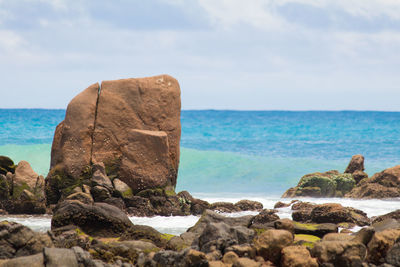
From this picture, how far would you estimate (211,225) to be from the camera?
8578mm

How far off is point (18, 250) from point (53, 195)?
24.7 feet

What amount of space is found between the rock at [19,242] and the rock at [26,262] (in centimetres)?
67

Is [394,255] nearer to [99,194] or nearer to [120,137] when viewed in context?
[99,194]

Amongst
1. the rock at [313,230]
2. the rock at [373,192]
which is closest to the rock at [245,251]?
the rock at [313,230]

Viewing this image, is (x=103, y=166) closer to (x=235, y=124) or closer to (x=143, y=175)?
(x=143, y=175)

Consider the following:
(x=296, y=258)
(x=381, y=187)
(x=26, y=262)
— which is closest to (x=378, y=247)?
(x=296, y=258)

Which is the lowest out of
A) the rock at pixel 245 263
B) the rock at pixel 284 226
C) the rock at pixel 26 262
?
the rock at pixel 26 262

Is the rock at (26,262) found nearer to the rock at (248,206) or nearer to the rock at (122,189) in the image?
the rock at (122,189)

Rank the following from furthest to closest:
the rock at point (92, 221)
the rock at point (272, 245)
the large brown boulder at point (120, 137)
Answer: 1. the large brown boulder at point (120, 137)
2. the rock at point (92, 221)
3. the rock at point (272, 245)

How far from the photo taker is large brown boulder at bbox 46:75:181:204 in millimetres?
15492

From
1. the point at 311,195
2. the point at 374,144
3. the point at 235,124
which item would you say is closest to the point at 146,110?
the point at 311,195

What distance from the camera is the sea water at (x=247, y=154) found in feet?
70.5

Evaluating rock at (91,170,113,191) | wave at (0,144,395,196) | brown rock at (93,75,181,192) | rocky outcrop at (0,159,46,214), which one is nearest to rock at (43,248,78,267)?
rock at (91,170,113,191)

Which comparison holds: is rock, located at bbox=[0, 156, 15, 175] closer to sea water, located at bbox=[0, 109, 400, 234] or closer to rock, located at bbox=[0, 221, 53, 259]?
sea water, located at bbox=[0, 109, 400, 234]
